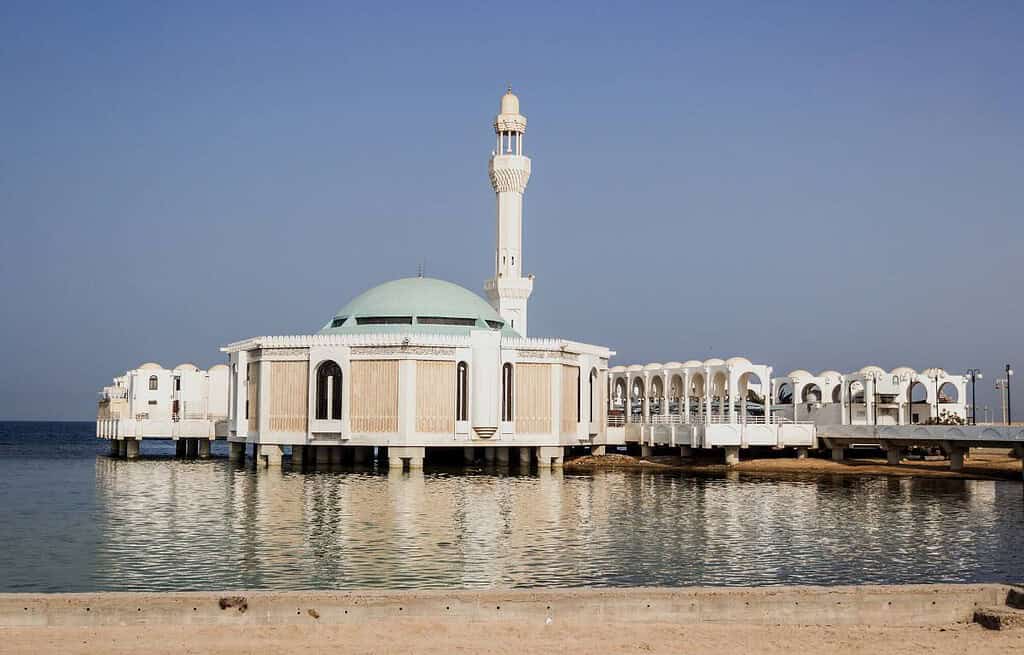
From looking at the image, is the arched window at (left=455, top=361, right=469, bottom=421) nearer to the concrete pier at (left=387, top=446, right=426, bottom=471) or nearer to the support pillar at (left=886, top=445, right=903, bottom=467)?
the concrete pier at (left=387, top=446, right=426, bottom=471)

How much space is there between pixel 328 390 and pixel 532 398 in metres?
12.0

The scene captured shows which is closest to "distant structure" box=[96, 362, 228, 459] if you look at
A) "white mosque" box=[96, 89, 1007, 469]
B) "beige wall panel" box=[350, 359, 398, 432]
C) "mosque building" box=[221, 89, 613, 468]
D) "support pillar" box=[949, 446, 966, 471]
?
"white mosque" box=[96, 89, 1007, 469]

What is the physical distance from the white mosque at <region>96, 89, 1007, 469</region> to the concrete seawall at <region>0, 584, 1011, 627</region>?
47.2 m

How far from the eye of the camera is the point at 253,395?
6925cm

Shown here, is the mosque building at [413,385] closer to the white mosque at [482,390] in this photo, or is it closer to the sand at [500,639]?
the white mosque at [482,390]

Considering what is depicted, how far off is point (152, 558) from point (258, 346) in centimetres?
4229

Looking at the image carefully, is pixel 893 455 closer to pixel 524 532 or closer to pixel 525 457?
pixel 525 457

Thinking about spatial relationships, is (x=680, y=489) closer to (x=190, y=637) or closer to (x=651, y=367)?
(x=651, y=367)

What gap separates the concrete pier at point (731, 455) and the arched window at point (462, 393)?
16.3 meters

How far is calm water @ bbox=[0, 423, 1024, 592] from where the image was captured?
80.9ft

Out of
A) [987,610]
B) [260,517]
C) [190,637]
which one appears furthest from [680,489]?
[190,637]

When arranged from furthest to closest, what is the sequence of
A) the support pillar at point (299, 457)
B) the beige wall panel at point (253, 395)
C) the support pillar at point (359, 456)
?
1. the support pillar at point (359, 456)
2. the support pillar at point (299, 457)
3. the beige wall panel at point (253, 395)

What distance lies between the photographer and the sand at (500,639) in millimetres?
14742

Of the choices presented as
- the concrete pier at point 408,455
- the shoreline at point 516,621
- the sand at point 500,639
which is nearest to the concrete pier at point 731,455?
the concrete pier at point 408,455
